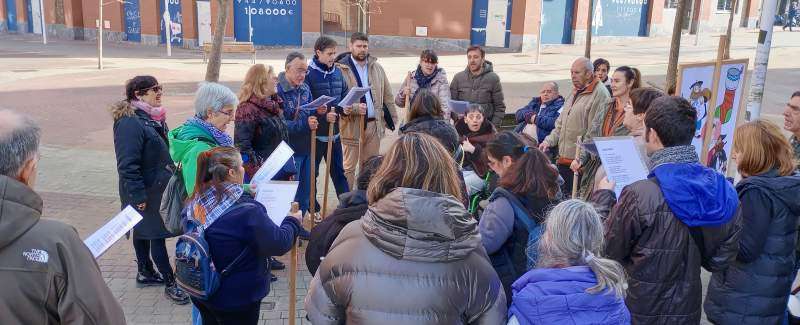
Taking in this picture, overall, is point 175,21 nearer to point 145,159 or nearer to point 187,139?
point 145,159

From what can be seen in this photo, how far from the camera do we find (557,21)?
2870 centimetres

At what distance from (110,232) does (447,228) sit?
147cm

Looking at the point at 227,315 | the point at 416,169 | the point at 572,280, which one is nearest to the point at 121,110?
the point at 227,315

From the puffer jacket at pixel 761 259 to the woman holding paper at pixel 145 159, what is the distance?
143 inches

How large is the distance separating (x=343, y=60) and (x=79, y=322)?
5.05m

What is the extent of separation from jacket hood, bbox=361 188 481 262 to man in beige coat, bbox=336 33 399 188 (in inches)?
174

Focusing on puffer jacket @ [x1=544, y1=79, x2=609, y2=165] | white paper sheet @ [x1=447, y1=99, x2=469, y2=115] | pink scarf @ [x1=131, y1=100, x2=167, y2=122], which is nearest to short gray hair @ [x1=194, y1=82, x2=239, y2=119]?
pink scarf @ [x1=131, y1=100, x2=167, y2=122]

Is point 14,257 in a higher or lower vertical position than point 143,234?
higher

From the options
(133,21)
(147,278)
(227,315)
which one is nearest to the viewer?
(227,315)

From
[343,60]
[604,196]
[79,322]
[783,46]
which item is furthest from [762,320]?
[783,46]

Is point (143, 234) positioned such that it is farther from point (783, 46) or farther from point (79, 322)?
point (783, 46)

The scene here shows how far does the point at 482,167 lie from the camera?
15.1 feet

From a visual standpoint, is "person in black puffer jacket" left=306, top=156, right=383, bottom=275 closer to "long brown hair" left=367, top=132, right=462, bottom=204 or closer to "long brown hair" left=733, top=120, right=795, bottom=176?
Answer: "long brown hair" left=367, top=132, right=462, bottom=204

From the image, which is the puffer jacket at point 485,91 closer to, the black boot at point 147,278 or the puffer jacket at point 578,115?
the puffer jacket at point 578,115
